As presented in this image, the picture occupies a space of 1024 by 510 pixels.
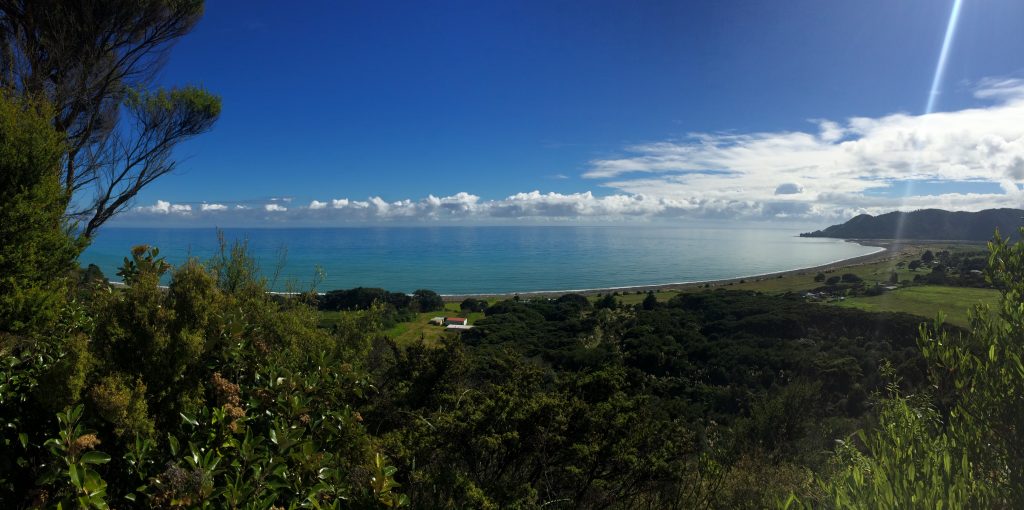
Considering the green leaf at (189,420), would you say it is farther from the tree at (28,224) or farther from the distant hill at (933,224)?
the distant hill at (933,224)

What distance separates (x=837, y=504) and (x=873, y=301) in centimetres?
4707

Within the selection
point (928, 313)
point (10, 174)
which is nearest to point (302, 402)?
point (10, 174)

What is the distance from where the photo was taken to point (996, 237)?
3.21m

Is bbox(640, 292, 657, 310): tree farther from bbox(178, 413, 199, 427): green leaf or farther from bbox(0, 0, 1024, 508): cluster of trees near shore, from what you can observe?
bbox(178, 413, 199, 427): green leaf

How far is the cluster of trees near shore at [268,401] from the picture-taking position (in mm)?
2258

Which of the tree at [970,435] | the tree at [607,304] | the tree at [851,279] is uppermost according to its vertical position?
the tree at [970,435]

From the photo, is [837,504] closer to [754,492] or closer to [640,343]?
[754,492]

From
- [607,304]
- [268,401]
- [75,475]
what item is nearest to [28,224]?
[268,401]

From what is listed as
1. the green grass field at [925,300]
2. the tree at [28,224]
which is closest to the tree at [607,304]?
the green grass field at [925,300]

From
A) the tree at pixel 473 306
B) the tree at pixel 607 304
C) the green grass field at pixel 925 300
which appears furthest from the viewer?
the tree at pixel 473 306

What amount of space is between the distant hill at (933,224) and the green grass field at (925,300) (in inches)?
2163

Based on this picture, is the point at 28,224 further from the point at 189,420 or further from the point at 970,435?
the point at 970,435

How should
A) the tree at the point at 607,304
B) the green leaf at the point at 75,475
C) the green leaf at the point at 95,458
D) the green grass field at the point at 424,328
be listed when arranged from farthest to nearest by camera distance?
the tree at the point at 607,304, the green grass field at the point at 424,328, the green leaf at the point at 95,458, the green leaf at the point at 75,475

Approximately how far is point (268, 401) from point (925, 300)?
4783cm
